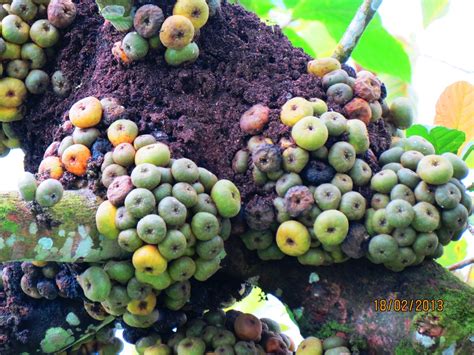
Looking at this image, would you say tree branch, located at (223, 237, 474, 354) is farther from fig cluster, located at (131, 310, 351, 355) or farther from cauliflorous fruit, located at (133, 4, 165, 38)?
cauliflorous fruit, located at (133, 4, 165, 38)

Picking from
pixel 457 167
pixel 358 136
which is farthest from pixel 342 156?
pixel 457 167

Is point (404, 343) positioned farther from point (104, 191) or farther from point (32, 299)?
point (32, 299)

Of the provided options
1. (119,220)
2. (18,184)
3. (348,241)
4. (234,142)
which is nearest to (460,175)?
(348,241)

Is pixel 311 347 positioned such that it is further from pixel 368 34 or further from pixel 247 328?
pixel 368 34

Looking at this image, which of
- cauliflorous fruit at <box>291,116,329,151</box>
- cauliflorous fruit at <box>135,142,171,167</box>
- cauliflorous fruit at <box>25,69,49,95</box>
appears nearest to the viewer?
cauliflorous fruit at <box>135,142,171,167</box>

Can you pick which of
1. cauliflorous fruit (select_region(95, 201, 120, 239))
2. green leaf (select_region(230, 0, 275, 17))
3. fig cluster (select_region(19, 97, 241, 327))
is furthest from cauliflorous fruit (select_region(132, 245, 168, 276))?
green leaf (select_region(230, 0, 275, 17))

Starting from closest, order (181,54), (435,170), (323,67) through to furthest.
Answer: (435,170) < (181,54) < (323,67)
